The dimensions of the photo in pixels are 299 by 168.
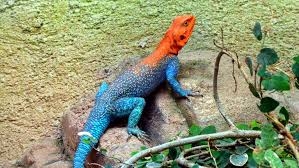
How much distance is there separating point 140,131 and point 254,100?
2.50 ft

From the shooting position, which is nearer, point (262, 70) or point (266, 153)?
point (266, 153)

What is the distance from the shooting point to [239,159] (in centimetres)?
245

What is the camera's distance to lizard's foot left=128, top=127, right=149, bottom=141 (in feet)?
12.3

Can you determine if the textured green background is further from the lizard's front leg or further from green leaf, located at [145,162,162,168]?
green leaf, located at [145,162,162,168]

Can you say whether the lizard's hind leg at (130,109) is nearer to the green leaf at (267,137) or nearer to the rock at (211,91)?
the rock at (211,91)

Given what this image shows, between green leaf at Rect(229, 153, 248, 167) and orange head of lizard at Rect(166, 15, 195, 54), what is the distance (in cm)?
183

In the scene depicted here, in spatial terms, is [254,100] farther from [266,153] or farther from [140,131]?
[266,153]

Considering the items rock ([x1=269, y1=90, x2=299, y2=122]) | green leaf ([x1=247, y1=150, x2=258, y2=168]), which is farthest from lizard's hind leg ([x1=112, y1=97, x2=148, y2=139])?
green leaf ([x1=247, y1=150, x2=258, y2=168])

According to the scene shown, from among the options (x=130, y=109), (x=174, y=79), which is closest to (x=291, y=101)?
(x=174, y=79)

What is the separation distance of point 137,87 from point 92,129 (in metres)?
0.45

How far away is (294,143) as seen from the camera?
215cm

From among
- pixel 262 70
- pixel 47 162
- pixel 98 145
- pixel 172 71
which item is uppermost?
pixel 262 70

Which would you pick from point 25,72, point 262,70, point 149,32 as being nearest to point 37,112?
point 25,72

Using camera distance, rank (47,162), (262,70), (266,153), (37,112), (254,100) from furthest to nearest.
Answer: (37,112) → (47,162) → (254,100) → (262,70) → (266,153)
